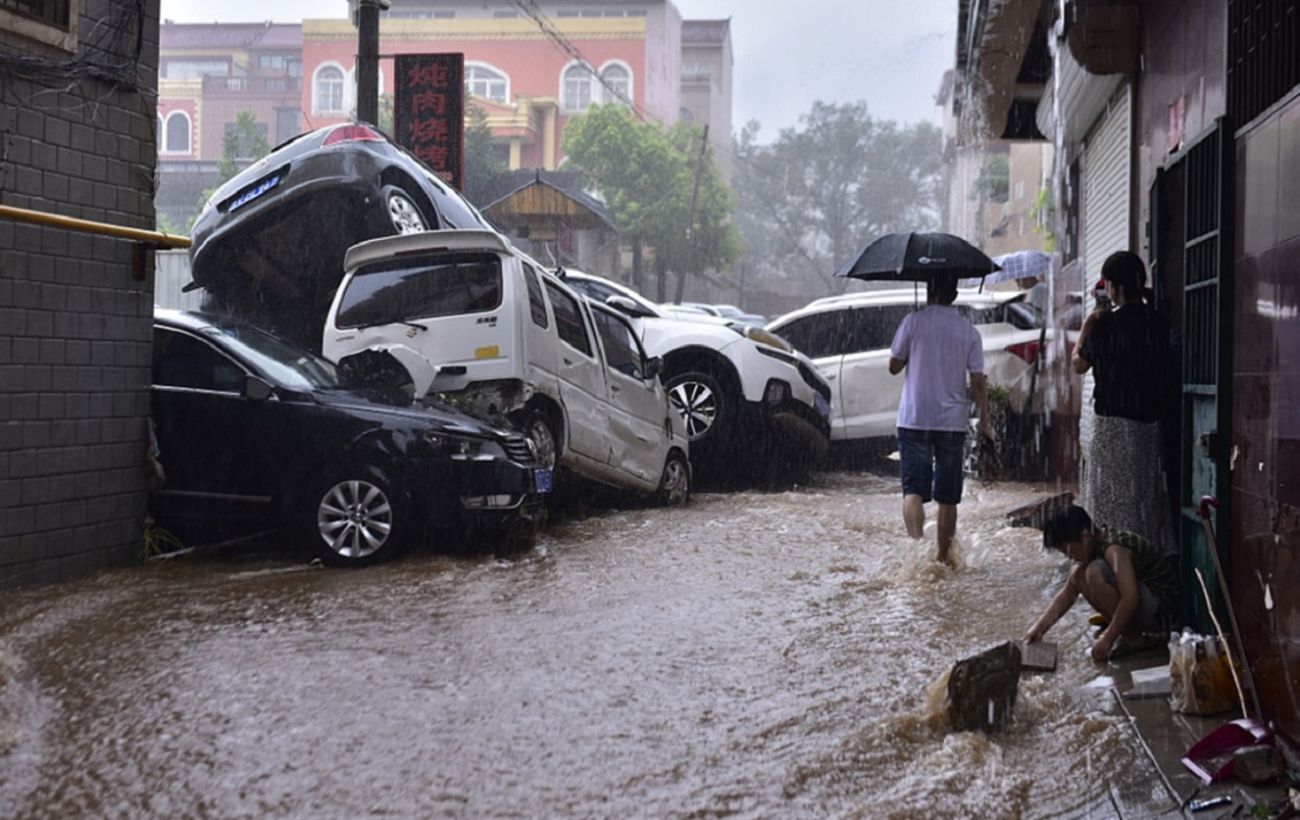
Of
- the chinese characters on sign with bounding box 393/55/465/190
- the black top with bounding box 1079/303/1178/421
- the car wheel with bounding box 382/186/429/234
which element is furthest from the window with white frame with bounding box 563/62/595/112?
the black top with bounding box 1079/303/1178/421

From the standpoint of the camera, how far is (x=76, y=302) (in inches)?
328

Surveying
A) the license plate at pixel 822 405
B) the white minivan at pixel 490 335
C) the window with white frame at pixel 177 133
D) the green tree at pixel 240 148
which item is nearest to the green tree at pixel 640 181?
the green tree at pixel 240 148

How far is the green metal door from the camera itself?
532cm

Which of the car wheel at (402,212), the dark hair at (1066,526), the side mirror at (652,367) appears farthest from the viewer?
the side mirror at (652,367)

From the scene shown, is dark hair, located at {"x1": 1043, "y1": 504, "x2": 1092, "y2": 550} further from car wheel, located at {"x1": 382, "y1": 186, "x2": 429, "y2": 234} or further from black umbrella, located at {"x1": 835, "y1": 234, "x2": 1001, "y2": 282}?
car wheel, located at {"x1": 382, "y1": 186, "x2": 429, "y2": 234}

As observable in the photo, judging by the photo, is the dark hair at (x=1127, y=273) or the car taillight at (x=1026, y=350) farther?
the car taillight at (x=1026, y=350)

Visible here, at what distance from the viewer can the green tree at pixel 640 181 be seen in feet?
164

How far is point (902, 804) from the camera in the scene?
440cm

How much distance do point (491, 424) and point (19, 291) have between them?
287cm

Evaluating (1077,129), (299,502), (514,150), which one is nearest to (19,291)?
(299,502)

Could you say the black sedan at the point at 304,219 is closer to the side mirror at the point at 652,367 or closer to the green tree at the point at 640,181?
the side mirror at the point at 652,367

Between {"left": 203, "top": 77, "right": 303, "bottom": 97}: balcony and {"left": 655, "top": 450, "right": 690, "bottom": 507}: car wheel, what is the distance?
57.8 m

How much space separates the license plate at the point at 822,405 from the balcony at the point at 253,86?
5673 cm

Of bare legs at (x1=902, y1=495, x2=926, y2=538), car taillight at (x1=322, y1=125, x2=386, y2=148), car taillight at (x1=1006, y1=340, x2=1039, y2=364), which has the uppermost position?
car taillight at (x1=322, y1=125, x2=386, y2=148)
